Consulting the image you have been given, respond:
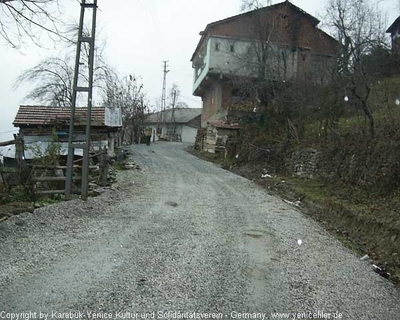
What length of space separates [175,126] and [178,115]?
16.1 ft

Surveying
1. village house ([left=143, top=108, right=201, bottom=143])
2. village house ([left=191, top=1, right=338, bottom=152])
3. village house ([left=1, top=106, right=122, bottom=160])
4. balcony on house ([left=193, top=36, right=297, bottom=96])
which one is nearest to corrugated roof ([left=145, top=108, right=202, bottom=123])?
village house ([left=143, top=108, right=201, bottom=143])

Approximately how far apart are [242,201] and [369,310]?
8574mm

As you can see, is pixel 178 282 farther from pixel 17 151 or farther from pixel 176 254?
pixel 17 151

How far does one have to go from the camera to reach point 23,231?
25.8 ft

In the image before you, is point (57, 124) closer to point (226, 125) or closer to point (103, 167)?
point (103, 167)

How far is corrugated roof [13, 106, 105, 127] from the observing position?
2355 centimetres

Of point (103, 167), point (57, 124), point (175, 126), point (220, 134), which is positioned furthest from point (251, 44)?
point (175, 126)

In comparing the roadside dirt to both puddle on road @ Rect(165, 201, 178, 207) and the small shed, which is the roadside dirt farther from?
the small shed

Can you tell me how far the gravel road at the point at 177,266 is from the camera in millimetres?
4949

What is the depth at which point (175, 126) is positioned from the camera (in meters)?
69.1

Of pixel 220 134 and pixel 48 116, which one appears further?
pixel 220 134

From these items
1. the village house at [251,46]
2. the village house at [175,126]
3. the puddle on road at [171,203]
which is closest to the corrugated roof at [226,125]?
the village house at [251,46]

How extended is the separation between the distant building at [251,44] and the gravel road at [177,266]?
22.0 m

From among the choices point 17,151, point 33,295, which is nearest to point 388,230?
point 33,295
